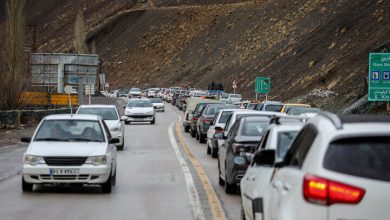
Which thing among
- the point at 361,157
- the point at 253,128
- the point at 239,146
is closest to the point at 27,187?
the point at 239,146

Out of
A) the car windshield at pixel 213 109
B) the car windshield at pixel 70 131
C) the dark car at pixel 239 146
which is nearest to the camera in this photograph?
the dark car at pixel 239 146

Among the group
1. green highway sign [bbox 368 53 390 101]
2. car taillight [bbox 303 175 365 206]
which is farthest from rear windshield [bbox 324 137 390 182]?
green highway sign [bbox 368 53 390 101]

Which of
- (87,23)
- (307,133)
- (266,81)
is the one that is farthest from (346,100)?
(87,23)

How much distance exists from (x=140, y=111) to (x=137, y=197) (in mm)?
37672

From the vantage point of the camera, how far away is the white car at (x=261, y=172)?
8242 millimetres

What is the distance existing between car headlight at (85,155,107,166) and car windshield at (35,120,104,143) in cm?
91

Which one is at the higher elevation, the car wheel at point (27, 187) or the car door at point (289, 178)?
the car door at point (289, 178)

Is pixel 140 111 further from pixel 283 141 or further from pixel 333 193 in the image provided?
pixel 333 193

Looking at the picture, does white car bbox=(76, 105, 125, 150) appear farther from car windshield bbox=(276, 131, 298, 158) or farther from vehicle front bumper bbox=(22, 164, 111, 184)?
car windshield bbox=(276, 131, 298, 158)

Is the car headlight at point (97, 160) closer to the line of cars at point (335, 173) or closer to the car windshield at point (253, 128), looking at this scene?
the car windshield at point (253, 128)

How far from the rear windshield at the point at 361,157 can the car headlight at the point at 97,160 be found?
32.6 ft

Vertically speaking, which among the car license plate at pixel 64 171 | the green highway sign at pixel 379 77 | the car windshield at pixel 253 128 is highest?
the green highway sign at pixel 379 77

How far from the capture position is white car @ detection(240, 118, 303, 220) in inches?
324

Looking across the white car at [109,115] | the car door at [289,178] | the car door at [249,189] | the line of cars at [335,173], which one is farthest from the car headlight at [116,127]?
the line of cars at [335,173]
